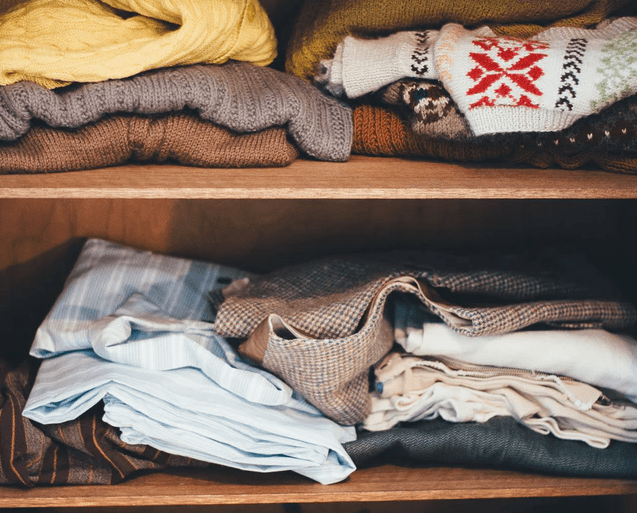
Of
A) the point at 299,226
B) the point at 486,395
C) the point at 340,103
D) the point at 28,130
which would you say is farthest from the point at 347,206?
the point at 28,130

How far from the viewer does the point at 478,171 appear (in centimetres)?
74

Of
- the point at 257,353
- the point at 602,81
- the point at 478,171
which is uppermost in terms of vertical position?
the point at 602,81

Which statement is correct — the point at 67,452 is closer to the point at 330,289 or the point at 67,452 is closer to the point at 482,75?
the point at 330,289

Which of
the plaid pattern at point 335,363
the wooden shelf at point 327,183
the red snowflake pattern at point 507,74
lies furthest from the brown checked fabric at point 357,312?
the red snowflake pattern at point 507,74

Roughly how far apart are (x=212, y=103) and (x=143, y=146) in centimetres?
10

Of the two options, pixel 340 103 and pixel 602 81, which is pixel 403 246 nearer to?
pixel 340 103

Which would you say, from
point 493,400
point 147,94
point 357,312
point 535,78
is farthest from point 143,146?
point 493,400

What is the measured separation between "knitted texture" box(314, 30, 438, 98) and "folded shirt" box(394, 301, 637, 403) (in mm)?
322

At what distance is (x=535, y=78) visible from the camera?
2.18ft

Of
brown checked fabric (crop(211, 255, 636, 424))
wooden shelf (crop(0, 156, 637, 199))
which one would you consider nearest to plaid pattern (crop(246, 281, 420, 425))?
brown checked fabric (crop(211, 255, 636, 424))

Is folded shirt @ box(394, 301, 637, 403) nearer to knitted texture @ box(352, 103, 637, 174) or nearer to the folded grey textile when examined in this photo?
the folded grey textile

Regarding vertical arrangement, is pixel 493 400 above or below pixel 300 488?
above

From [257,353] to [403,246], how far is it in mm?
418

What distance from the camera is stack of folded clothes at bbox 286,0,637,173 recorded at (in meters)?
0.66
